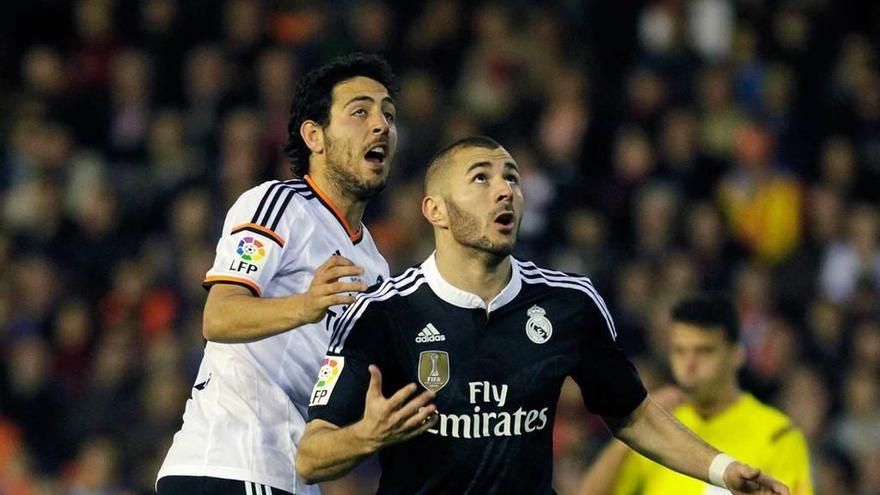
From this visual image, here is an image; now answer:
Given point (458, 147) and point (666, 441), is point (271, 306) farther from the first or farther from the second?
→ point (666, 441)

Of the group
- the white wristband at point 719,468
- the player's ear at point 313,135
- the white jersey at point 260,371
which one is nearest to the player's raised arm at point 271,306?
the white jersey at point 260,371

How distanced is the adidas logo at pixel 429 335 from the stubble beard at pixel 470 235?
11.9 inches

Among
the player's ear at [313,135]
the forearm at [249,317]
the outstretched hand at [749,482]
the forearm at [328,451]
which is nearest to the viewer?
the forearm at [328,451]

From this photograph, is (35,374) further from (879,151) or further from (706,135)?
(879,151)

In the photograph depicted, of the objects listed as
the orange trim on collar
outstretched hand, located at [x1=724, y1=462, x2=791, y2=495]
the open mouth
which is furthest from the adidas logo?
outstretched hand, located at [x1=724, y1=462, x2=791, y2=495]

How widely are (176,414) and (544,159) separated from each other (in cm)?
329

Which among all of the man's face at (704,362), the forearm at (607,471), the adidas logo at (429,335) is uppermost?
the adidas logo at (429,335)

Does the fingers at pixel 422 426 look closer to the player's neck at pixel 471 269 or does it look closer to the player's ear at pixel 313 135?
the player's neck at pixel 471 269

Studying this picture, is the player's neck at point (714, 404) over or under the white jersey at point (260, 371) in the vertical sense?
under

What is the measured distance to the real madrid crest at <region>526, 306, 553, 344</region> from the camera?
5.36 metres

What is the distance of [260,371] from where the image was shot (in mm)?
5562

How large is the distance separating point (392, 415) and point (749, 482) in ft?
4.26

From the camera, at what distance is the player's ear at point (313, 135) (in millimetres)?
6016

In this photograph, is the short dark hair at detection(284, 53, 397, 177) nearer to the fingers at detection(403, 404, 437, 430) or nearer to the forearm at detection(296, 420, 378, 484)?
the forearm at detection(296, 420, 378, 484)
